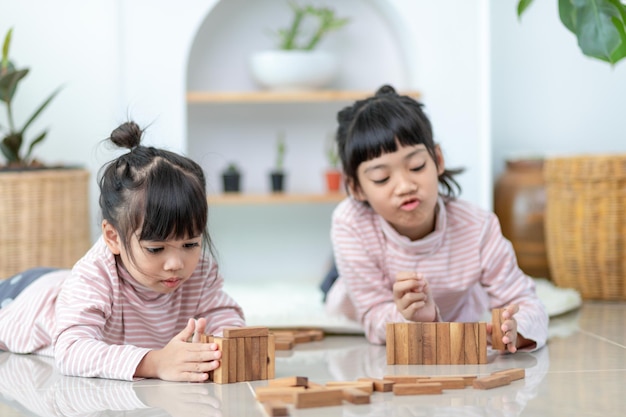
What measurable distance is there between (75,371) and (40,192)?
56.7 inches

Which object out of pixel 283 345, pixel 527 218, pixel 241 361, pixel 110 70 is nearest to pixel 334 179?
pixel 527 218

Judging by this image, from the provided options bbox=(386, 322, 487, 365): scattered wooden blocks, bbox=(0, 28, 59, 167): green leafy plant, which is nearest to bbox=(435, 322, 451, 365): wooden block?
bbox=(386, 322, 487, 365): scattered wooden blocks

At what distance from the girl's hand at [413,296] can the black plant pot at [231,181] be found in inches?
72.9

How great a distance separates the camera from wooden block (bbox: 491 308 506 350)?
1878 mm

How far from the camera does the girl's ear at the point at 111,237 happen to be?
1.79 metres

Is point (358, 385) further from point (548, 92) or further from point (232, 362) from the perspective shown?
point (548, 92)

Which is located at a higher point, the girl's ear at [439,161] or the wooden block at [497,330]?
the girl's ear at [439,161]

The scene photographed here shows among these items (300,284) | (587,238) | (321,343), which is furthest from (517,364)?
(300,284)

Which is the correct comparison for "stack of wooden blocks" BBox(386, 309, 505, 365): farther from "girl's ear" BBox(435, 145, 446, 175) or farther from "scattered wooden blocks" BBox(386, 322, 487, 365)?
"girl's ear" BBox(435, 145, 446, 175)

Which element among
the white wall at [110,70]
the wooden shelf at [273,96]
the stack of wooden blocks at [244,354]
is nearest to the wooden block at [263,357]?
the stack of wooden blocks at [244,354]

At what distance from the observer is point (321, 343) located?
2.24 meters

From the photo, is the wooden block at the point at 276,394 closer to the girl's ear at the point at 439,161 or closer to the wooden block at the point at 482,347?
the wooden block at the point at 482,347

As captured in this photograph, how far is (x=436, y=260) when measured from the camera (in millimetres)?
2150

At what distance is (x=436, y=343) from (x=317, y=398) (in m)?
0.47
